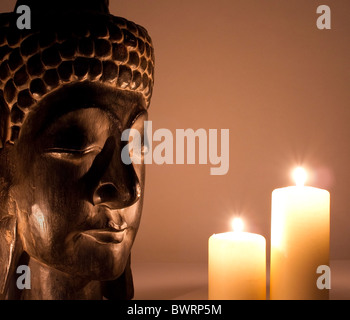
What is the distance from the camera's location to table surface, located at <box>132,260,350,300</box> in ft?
4.75

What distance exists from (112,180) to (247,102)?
2.18 feet

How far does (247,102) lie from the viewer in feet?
5.62

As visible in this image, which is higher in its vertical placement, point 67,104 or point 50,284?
point 67,104

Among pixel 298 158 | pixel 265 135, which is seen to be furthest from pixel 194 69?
pixel 298 158

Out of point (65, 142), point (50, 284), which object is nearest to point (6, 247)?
point (50, 284)

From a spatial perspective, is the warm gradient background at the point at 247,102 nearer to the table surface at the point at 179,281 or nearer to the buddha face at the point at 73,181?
the table surface at the point at 179,281

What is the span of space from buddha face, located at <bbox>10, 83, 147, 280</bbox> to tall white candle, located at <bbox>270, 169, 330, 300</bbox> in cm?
31

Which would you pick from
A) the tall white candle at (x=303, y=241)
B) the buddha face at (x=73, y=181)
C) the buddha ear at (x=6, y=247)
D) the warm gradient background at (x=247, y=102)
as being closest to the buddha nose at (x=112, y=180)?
the buddha face at (x=73, y=181)

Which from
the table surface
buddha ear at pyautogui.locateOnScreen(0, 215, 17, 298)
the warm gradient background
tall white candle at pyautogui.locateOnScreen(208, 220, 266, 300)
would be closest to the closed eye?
buddha ear at pyautogui.locateOnScreen(0, 215, 17, 298)

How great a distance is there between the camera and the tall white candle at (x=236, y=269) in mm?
1237

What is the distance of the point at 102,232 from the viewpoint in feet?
3.84

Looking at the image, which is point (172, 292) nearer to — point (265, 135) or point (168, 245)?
point (168, 245)

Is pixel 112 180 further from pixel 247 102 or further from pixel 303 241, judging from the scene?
pixel 247 102

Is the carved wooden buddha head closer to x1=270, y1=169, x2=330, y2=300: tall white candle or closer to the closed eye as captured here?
the closed eye
